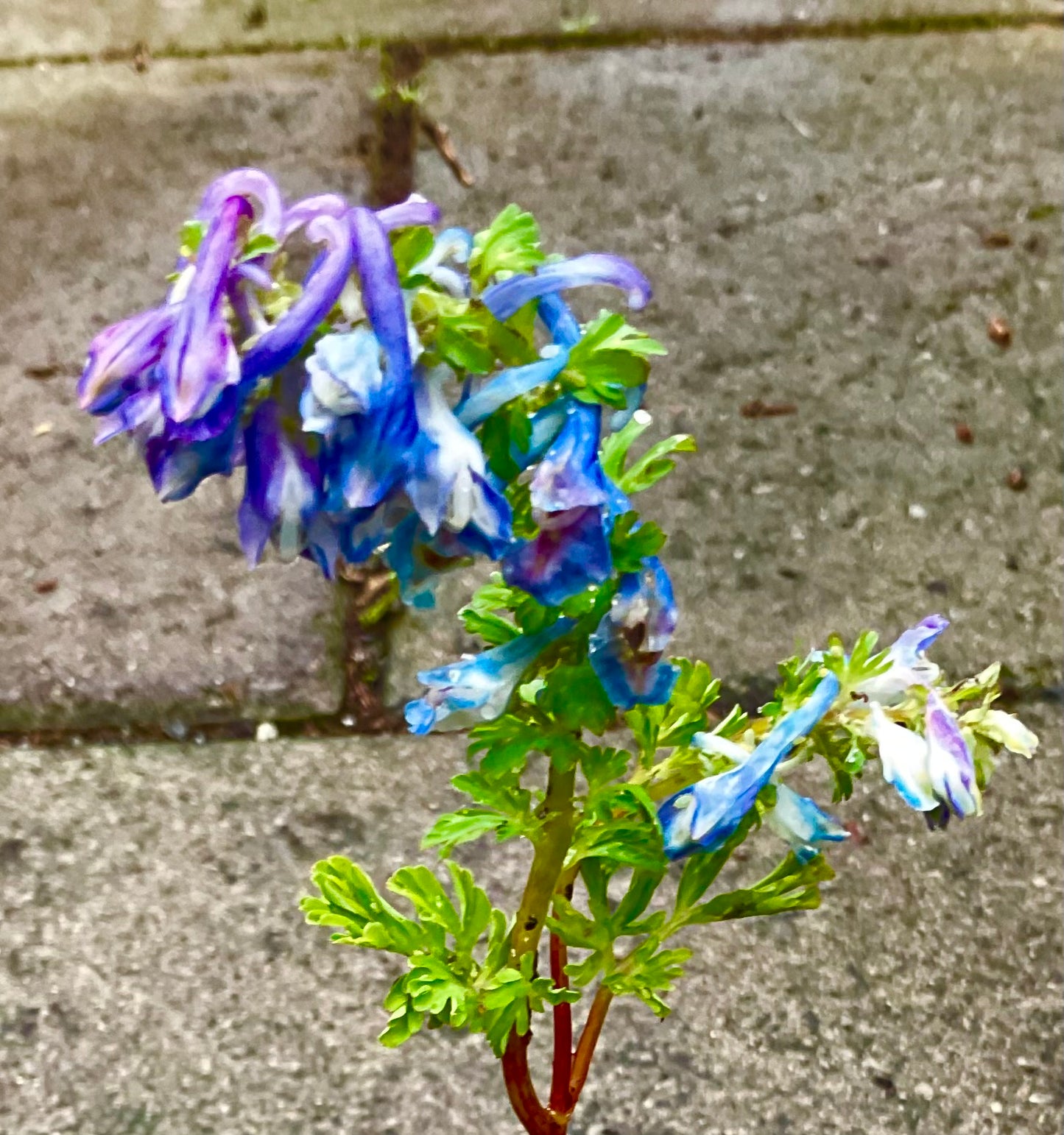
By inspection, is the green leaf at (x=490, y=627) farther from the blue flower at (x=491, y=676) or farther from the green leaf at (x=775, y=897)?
the green leaf at (x=775, y=897)

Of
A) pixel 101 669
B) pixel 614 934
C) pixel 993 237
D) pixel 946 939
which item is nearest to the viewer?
pixel 614 934

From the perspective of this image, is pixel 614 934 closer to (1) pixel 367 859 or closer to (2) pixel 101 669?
(1) pixel 367 859

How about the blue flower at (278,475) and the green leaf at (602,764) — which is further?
the green leaf at (602,764)

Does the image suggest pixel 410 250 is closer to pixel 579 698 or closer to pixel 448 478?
pixel 448 478

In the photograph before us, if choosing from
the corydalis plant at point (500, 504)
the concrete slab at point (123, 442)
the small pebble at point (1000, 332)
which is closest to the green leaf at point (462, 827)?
the corydalis plant at point (500, 504)

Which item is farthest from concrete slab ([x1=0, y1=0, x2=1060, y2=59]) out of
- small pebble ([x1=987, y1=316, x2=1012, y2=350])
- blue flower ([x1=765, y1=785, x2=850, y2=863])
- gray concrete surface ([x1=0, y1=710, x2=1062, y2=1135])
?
blue flower ([x1=765, y1=785, x2=850, y2=863])

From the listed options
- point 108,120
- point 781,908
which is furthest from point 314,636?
point 108,120
